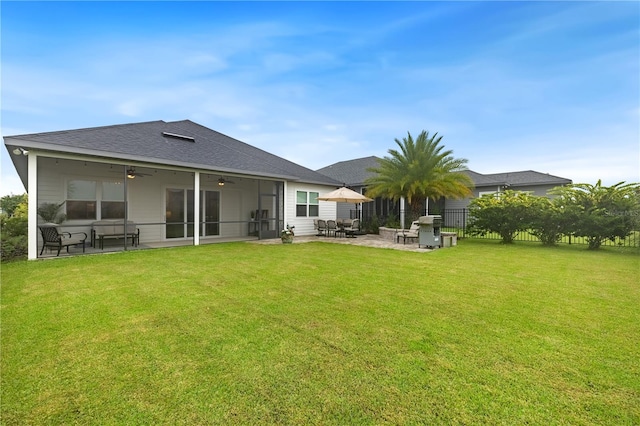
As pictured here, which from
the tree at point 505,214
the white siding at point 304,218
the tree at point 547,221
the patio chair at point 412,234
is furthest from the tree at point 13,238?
the tree at point 547,221

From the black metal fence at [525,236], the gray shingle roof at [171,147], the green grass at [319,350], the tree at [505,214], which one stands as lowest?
the green grass at [319,350]

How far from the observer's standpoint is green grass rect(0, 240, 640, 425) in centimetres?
201

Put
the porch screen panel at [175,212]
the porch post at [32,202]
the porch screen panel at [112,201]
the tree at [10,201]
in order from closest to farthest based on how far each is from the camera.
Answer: the porch post at [32,202], the porch screen panel at [112,201], the porch screen panel at [175,212], the tree at [10,201]

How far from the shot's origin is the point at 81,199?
1021cm

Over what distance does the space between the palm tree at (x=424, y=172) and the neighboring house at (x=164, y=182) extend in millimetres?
3669

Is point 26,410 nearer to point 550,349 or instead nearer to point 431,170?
point 550,349

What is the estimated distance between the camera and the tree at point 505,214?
1168 centimetres

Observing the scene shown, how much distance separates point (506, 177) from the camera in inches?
851

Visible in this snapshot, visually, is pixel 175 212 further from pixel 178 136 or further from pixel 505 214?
pixel 505 214

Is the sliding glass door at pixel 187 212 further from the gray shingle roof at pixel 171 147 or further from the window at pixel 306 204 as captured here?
the window at pixel 306 204

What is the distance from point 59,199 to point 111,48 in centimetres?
627

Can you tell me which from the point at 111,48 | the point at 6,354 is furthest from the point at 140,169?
the point at 6,354

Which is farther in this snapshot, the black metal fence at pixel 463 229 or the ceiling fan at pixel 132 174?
the black metal fence at pixel 463 229

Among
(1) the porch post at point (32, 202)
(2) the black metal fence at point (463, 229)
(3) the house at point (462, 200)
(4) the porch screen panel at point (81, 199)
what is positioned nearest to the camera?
(1) the porch post at point (32, 202)
